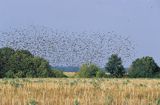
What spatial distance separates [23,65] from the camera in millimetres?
109000

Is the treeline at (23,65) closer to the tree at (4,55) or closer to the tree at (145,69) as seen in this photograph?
the tree at (4,55)

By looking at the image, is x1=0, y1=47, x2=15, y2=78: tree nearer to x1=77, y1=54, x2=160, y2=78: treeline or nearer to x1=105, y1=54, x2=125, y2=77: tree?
x1=77, y1=54, x2=160, y2=78: treeline

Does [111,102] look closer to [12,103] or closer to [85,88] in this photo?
[12,103]

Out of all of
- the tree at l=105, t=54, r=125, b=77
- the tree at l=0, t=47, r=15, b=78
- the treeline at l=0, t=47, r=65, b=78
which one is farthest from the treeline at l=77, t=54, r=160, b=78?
the tree at l=0, t=47, r=15, b=78

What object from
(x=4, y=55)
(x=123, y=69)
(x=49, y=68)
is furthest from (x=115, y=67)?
(x=4, y=55)

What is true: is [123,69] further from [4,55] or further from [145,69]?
[4,55]

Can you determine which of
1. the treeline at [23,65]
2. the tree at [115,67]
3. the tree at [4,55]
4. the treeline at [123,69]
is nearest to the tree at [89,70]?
the treeline at [123,69]

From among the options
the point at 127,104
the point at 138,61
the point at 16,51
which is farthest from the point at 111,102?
the point at 138,61

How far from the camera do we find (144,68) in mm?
123125

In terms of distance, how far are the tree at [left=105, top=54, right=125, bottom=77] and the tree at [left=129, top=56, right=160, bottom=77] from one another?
227cm

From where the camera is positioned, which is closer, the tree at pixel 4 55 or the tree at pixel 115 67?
the tree at pixel 4 55

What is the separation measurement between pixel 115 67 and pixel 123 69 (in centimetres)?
221

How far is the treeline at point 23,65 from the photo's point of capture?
346 ft

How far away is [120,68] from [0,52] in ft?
80.8
